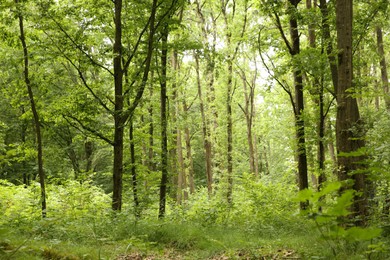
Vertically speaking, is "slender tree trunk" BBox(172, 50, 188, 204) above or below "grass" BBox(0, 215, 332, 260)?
above

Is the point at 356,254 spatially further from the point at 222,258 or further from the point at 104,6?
the point at 104,6

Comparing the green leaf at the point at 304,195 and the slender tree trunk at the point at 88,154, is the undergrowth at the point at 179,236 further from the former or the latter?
the slender tree trunk at the point at 88,154

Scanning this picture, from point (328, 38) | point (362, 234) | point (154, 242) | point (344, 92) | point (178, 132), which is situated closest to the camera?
point (362, 234)

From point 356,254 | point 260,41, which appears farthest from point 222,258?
point 260,41

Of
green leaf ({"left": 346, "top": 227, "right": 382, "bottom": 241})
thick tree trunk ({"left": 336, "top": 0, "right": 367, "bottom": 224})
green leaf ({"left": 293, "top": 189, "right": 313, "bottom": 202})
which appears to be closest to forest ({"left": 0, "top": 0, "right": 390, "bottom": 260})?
thick tree trunk ({"left": 336, "top": 0, "right": 367, "bottom": 224})

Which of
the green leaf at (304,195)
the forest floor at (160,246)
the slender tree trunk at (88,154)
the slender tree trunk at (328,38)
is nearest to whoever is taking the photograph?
the green leaf at (304,195)

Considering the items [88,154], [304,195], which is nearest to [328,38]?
[304,195]

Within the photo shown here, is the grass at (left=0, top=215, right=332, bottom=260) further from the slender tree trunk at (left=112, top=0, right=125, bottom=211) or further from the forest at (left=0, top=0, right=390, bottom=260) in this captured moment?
the slender tree trunk at (left=112, top=0, right=125, bottom=211)

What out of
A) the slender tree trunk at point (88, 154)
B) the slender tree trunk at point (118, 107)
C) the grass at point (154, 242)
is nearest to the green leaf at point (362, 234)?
the grass at point (154, 242)

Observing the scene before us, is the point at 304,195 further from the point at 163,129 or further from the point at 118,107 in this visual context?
the point at 163,129

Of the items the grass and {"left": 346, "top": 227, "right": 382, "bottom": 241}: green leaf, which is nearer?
{"left": 346, "top": 227, "right": 382, "bottom": 241}: green leaf

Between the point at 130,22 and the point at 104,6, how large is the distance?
115 centimetres

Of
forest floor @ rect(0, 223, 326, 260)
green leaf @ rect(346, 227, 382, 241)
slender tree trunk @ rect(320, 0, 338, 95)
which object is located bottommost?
forest floor @ rect(0, 223, 326, 260)

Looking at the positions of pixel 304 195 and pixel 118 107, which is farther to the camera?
pixel 118 107
